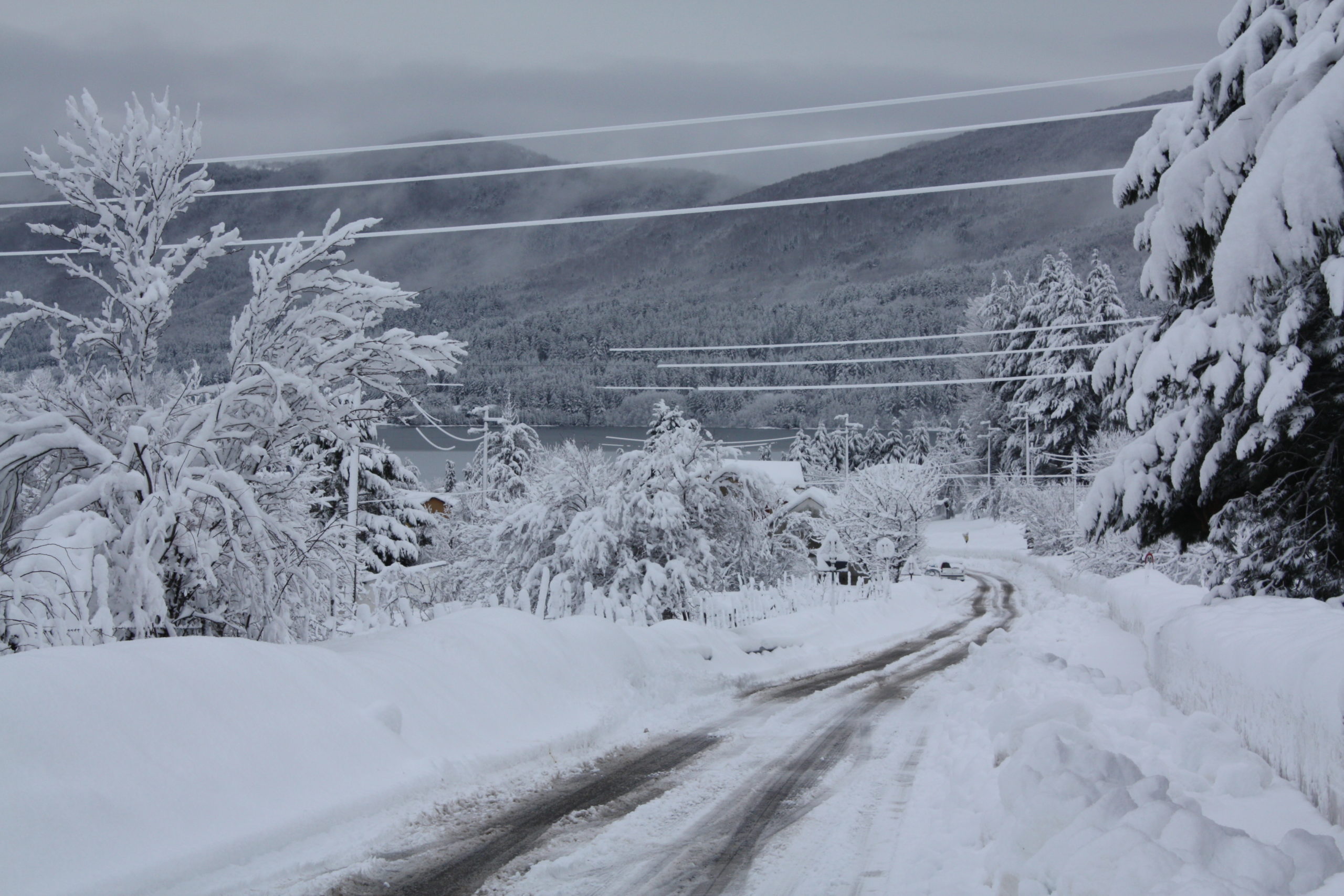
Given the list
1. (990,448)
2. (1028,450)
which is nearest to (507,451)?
(1028,450)

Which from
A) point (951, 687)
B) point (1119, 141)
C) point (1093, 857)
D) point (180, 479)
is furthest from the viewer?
point (1119, 141)

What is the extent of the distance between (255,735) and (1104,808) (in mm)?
4959

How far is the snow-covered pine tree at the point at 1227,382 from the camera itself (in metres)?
7.16

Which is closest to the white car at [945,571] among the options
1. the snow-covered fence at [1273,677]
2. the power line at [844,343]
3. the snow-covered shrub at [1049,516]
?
the snow-covered shrub at [1049,516]

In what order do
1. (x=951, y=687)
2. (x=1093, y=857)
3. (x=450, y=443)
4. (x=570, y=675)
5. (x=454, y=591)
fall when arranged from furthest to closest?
(x=454, y=591) < (x=951, y=687) < (x=450, y=443) < (x=570, y=675) < (x=1093, y=857)

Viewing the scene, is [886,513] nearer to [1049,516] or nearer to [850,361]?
[1049,516]

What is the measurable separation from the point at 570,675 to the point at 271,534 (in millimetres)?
3291

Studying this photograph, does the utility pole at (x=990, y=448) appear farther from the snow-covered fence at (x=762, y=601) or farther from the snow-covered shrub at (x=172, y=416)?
the snow-covered shrub at (x=172, y=416)

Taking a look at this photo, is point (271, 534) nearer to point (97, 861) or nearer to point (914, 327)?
point (97, 861)

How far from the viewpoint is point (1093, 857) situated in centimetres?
433

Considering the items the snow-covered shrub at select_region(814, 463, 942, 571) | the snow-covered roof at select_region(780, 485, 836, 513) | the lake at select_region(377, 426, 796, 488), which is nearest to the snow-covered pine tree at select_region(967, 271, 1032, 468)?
the snow-covered roof at select_region(780, 485, 836, 513)

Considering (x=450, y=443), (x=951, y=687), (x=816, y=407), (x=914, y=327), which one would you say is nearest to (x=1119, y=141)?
(x=914, y=327)

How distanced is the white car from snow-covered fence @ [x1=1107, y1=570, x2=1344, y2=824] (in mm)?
49205

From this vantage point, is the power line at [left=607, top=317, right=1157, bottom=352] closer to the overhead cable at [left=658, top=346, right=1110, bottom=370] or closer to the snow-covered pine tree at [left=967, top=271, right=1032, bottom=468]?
the overhead cable at [left=658, top=346, right=1110, bottom=370]
